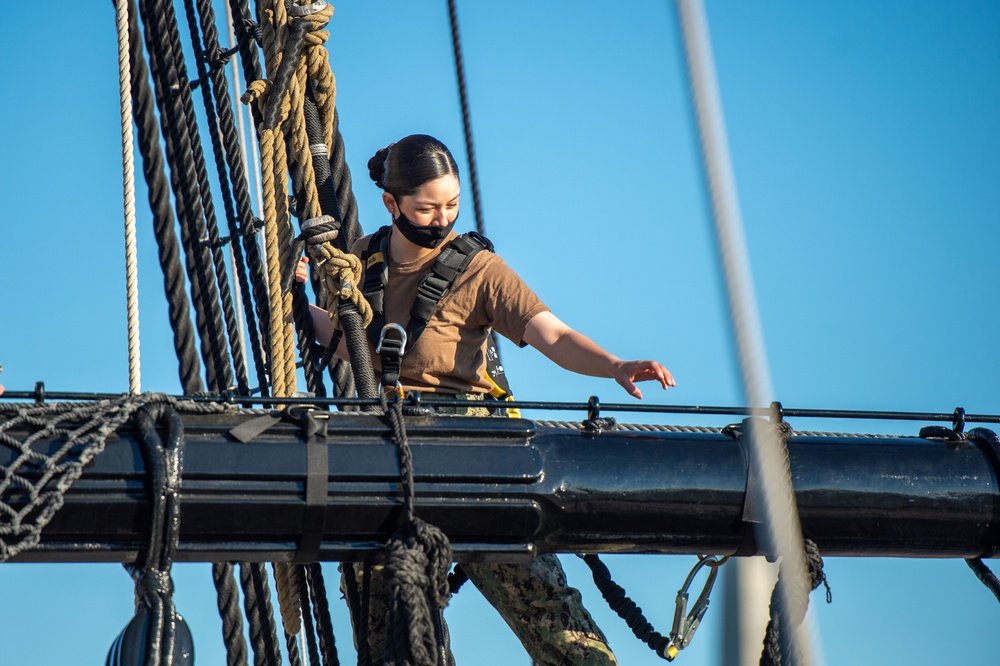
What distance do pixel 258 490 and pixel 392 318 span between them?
1.37 metres

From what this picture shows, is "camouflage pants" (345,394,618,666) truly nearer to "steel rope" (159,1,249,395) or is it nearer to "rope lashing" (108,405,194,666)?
"rope lashing" (108,405,194,666)

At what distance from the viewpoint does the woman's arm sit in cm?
415

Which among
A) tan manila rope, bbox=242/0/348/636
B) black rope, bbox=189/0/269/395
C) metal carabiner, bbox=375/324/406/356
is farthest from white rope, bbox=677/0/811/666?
black rope, bbox=189/0/269/395

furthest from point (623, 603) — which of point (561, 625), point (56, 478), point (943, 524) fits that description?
point (56, 478)

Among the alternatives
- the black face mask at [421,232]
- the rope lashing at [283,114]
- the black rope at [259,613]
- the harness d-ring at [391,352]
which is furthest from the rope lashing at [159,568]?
the black rope at [259,613]

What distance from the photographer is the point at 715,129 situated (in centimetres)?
230

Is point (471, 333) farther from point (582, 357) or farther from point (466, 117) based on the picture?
point (466, 117)

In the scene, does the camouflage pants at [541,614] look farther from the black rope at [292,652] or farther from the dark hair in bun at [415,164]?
the black rope at [292,652]

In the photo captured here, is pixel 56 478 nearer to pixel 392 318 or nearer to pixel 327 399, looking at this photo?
pixel 327 399

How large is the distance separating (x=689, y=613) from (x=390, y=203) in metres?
1.72

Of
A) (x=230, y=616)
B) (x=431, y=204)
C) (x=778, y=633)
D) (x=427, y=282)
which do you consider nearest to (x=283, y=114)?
(x=431, y=204)

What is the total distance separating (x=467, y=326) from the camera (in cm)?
480

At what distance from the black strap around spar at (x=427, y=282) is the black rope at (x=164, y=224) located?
178 cm

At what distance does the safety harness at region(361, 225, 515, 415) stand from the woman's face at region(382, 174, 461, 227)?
0.11m
